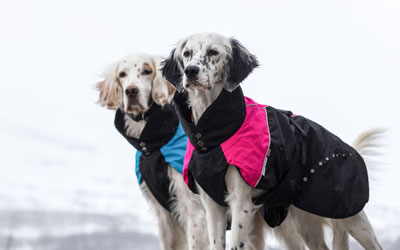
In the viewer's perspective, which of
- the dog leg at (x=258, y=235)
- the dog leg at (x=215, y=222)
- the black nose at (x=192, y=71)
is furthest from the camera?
the dog leg at (x=258, y=235)

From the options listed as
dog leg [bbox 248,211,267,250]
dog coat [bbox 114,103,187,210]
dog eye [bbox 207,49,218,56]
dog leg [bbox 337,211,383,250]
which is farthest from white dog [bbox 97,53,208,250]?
dog leg [bbox 337,211,383,250]

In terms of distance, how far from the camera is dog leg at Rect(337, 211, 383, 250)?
571 centimetres

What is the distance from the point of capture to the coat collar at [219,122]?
5047mm

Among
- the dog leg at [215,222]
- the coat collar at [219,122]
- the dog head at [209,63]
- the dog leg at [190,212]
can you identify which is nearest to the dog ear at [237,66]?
the dog head at [209,63]

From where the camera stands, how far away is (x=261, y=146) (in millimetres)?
5023

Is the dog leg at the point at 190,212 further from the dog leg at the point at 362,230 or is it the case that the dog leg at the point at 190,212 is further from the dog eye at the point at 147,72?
the dog leg at the point at 362,230

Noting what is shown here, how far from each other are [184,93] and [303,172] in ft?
4.67

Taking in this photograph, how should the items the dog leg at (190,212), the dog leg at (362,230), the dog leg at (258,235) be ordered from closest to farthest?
the dog leg at (362,230)
the dog leg at (190,212)
the dog leg at (258,235)

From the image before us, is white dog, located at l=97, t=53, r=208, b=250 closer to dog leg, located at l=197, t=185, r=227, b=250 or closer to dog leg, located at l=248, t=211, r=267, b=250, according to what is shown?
dog leg, located at l=248, t=211, r=267, b=250

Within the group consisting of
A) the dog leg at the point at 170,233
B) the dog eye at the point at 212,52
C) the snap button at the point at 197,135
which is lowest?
the dog leg at the point at 170,233

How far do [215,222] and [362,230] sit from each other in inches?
64.8

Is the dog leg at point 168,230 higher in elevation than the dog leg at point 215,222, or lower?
lower

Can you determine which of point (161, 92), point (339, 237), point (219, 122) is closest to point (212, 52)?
point (219, 122)

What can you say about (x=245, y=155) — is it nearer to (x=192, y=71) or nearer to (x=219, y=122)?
(x=219, y=122)
